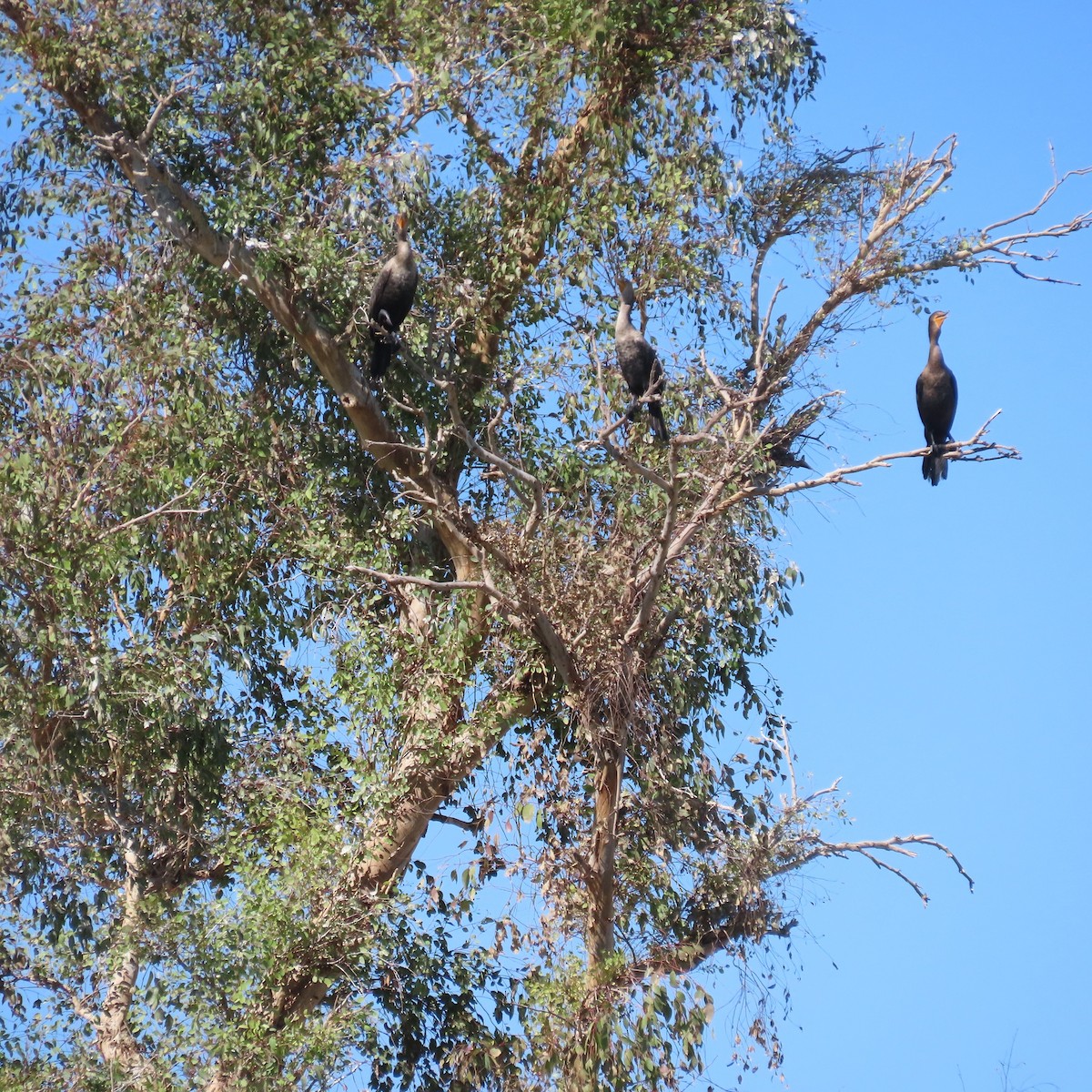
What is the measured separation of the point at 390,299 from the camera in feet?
29.6

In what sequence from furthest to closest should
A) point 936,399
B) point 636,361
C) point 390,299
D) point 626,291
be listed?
1. point 936,399
2. point 626,291
3. point 390,299
4. point 636,361

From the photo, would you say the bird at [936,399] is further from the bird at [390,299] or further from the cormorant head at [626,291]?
the bird at [390,299]

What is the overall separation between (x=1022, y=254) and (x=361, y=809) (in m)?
4.67

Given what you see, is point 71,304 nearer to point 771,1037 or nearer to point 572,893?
point 572,893

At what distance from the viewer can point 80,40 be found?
31.6ft

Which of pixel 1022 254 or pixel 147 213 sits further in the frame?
pixel 147 213

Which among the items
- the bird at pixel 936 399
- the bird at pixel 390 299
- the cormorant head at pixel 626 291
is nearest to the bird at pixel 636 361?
the cormorant head at pixel 626 291

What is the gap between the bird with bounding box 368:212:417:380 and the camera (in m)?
8.98

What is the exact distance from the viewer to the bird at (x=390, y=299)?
898 cm

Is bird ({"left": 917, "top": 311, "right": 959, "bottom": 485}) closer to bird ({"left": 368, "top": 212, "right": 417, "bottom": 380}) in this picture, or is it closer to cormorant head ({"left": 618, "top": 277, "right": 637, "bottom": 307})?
cormorant head ({"left": 618, "top": 277, "right": 637, "bottom": 307})

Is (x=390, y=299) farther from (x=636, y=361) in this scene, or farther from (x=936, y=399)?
(x=936, y=399)

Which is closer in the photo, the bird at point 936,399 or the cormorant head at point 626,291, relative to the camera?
the cormorant head at point 626,291

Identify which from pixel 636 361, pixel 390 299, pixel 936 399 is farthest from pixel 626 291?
pixel 936 399

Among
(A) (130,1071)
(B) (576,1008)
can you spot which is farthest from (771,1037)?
(A) (130,1071)
